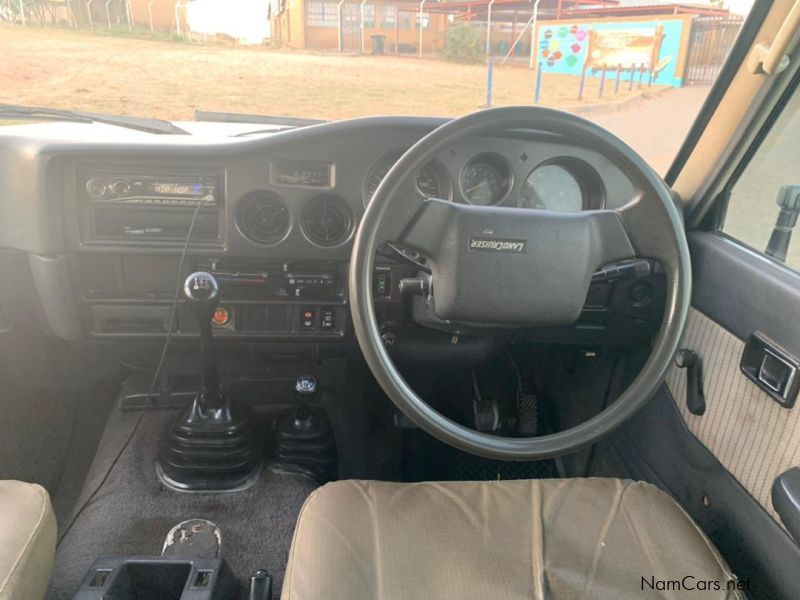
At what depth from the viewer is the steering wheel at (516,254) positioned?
3.93 ft

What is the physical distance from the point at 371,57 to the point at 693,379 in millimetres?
1210

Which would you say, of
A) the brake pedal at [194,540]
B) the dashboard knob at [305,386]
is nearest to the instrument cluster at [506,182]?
the dashboard knob at [305,386]

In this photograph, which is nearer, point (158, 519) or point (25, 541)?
point (25, 541)

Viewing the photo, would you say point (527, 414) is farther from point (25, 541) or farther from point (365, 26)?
point (25, 541)

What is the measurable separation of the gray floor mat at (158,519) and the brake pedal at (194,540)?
2 centimetres

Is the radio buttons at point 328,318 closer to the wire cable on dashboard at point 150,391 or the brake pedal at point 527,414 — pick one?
the wire cable on dashboard at point 150,391

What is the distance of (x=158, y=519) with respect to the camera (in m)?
1.89

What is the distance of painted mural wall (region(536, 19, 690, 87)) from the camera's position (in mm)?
1760

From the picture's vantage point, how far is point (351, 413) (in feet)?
7.96

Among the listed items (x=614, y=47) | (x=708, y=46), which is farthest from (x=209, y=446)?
(x=708, y=46)

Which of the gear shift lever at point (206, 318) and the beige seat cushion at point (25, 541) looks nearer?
the beige seat cushion at point (25, 541)

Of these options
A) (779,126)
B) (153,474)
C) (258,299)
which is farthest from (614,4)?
(153,474)

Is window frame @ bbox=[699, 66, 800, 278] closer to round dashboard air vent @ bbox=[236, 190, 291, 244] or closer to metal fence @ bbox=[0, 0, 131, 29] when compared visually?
round dashboard air vent @ bbox=[236, 190, 291, 244]

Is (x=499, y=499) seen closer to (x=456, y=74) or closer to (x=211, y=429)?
(x=211, y=429)
